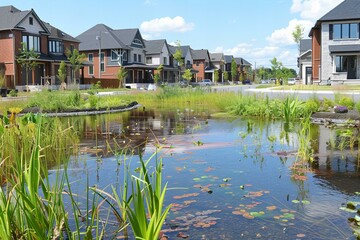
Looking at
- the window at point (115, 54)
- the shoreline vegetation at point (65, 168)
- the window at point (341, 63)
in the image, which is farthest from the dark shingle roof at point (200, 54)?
the shoreline vegetation at point (65, 168)

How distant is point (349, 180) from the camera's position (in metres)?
6.00

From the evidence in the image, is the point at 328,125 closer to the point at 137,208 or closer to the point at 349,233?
the point at 349,233

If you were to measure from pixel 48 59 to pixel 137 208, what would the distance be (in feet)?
141

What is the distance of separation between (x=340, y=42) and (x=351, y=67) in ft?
8.51

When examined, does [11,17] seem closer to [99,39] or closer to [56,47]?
[56,47]

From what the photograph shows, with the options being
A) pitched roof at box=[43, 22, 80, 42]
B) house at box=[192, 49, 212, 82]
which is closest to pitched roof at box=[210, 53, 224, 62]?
house at box=[192, 49, 212, 82]

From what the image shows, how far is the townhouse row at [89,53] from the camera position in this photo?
4022 centimetres

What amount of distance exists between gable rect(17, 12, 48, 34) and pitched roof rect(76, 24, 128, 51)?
1067cm

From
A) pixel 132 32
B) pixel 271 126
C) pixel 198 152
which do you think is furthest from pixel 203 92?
pixel 132 32

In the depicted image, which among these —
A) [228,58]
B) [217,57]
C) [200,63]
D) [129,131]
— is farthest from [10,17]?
[228,58]

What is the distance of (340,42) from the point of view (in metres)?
39.6

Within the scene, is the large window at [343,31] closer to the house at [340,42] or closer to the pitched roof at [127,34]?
the house at [340,42]

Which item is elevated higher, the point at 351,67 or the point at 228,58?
the point at 228,58

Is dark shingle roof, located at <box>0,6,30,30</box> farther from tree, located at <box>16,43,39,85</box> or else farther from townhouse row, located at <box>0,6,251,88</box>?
tree, located at <box>16,43,39,85</box>
